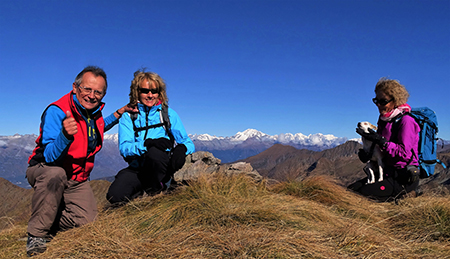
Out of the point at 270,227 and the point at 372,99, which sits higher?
the point at 372,99

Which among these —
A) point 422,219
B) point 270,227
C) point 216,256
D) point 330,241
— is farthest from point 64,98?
point 422,219

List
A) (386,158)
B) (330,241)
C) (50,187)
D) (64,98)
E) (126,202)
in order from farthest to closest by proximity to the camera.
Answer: (386,158)
(126,202)
(64,98)
(50,187)
(330,241)

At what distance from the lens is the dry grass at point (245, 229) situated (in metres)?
3.21

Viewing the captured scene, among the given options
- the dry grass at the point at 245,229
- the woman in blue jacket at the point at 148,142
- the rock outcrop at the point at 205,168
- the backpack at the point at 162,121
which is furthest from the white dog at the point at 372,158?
the backpack at the point at 162,121

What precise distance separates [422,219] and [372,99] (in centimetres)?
280

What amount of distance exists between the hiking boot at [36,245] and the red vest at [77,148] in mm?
1026

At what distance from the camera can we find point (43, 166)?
4.21 metres

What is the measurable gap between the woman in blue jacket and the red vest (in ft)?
2.79

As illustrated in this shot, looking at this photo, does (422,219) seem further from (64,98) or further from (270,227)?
(64,98)

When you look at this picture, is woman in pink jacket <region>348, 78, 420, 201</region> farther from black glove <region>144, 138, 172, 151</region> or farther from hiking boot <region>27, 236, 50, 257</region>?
hiking boot <region>27, 236, 50, 257</region>

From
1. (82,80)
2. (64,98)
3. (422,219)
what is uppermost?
(82,80)

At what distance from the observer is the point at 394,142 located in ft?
19.4

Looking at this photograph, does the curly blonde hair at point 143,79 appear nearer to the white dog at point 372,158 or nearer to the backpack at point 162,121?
the backpack at point 162,121

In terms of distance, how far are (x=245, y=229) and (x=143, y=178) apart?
3071 mm
